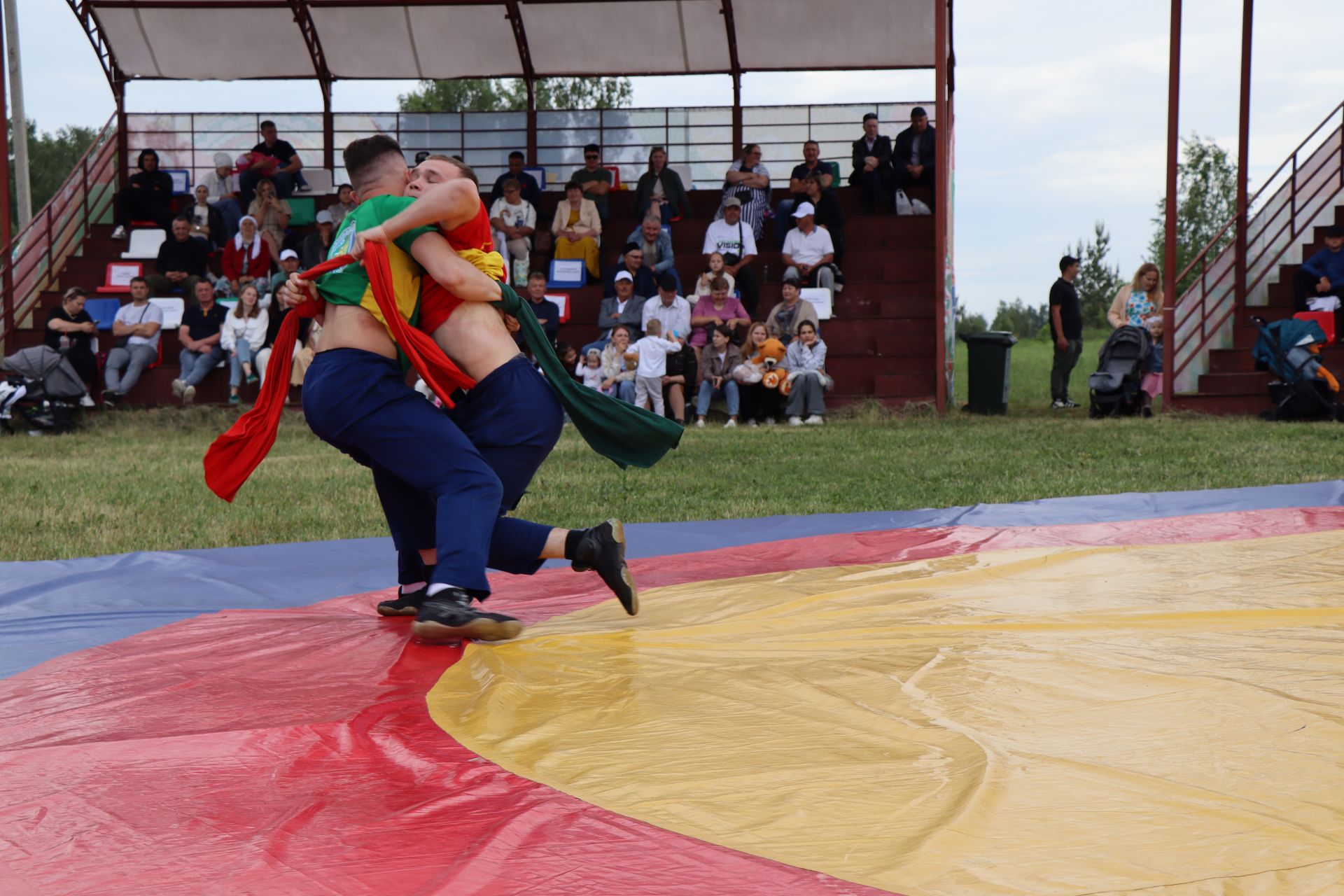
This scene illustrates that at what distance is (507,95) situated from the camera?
167 feet

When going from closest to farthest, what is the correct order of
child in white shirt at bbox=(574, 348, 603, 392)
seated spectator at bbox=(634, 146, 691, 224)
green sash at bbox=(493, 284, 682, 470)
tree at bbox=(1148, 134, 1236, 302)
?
green sash at bbox=(493, 284, 682, 470), child in white shirt at bbox=(574, 348, 603, 392), seated spectator at bbox=(634, 146, 691, 224), tree at bbox=(1148, 134, 1236, 302)

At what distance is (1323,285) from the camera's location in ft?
40.9

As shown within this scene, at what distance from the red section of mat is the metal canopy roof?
44.7 ft

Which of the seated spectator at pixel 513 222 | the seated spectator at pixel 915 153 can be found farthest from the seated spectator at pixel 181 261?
the seated spectator at pixel 915 153

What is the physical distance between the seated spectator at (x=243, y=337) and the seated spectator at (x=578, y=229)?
11.1 ft

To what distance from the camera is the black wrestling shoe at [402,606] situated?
3785 mm

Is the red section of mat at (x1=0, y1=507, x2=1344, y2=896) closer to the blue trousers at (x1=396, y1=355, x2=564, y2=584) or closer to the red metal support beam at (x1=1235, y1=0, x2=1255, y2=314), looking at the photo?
the blue trousers at (x1=396, y1=355, x2=564, y2=584)

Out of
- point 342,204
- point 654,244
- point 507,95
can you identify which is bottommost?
point 654,244

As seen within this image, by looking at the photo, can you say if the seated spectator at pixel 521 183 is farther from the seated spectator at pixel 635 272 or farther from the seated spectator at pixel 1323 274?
the seated spectator at pixel 1323 274

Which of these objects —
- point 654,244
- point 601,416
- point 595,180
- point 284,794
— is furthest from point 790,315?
point 284,794

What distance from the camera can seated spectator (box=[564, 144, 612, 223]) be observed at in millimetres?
15211

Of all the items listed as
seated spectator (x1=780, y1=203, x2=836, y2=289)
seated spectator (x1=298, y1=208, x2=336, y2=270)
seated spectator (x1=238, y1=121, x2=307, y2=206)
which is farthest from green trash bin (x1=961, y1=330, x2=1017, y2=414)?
seated spectator (x1=238, y1=121, x2=307, y2=206)

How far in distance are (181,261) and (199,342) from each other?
171cm

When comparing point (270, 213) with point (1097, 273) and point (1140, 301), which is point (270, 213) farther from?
point (1097, 273)
